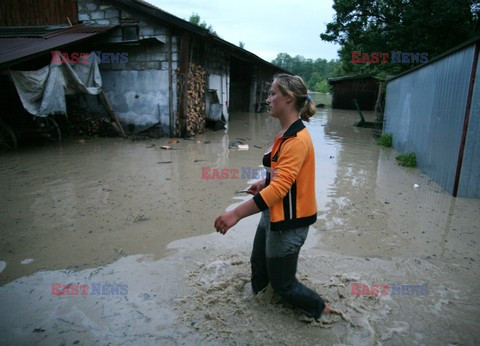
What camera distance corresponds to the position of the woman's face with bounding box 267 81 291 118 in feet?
7.07

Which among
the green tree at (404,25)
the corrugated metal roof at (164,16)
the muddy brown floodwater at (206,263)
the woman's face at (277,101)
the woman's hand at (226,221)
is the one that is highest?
the green tree at (404,25)

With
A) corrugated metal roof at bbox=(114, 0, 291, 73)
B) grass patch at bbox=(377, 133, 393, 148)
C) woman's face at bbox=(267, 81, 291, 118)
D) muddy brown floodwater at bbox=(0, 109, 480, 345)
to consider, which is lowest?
muddy brown floodwater at bbox=(0, 109, 480, 345)

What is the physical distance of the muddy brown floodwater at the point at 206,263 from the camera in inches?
94.7

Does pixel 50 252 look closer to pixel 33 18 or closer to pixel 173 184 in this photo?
pixel 173 184

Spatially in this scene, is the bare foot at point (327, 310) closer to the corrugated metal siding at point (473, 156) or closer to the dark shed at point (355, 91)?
the corrugated metal siding at point (473, 156)

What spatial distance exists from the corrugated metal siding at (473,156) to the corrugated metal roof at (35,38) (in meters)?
9.30

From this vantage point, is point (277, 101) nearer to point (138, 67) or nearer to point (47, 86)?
point (47, 86)

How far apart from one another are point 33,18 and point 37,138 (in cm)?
522

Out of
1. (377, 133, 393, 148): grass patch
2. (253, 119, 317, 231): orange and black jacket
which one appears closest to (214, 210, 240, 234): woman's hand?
(253, 119, 317, 231): orange and black jacket

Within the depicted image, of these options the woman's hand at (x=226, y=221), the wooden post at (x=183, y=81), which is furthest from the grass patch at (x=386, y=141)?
the woman's hand at (x=226, y=221)

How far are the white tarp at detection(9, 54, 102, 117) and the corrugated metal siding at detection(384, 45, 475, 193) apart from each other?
30.3ft

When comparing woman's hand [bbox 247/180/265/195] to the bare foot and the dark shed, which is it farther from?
the dark shed

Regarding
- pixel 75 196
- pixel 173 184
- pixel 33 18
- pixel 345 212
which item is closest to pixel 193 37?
pixel 33 18

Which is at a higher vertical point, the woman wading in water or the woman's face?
the woman's face
